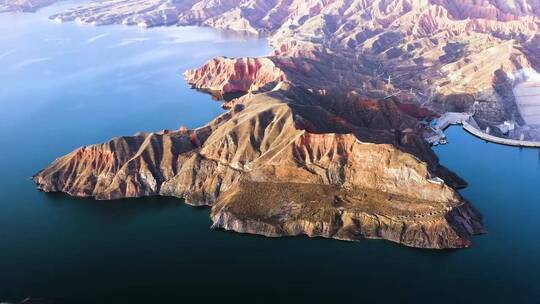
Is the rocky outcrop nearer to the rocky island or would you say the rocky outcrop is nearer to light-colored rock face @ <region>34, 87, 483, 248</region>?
the rocky island

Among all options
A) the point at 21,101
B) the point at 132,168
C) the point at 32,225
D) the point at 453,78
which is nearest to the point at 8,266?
the point at 32,225

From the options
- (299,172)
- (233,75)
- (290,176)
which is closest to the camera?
(299,172)

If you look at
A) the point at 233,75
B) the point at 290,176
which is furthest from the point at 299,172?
the point at 233,75

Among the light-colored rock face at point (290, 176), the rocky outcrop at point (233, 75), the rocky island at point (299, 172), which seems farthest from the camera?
the rocky outcrop at point (233, 75)

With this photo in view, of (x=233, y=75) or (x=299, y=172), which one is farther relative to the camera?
(x=233, y=75)

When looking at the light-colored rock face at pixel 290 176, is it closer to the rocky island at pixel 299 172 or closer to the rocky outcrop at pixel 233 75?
the rocky island at pixel 299 172

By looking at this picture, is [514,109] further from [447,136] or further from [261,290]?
[261,290]

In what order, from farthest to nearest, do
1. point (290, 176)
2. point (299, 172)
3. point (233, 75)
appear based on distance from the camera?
point (233, 75)
point (290, 176)
point (299, 172)

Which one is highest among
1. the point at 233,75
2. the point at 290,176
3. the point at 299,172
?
the point at 299,172

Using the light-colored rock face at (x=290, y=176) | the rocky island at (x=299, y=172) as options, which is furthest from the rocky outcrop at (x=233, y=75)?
the light-colored rock face at (x=290, y=176)

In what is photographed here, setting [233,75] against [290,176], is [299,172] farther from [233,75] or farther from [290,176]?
[233,75]
